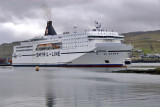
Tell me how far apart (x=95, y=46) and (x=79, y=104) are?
5641cm

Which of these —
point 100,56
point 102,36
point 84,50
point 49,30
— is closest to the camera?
point 100,56

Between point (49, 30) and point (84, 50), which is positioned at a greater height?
point (49, 30)

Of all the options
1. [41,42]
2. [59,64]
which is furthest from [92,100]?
[41,42]

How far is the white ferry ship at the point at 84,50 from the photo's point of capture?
7644 cm

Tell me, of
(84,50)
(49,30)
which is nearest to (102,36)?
(84,50)

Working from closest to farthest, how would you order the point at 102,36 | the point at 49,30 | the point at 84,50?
the point at 84,50 < the point at 102,36 < the point at 49,30

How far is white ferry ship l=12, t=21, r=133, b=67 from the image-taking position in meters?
76.4

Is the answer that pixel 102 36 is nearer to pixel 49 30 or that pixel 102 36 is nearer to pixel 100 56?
pixel 100 56

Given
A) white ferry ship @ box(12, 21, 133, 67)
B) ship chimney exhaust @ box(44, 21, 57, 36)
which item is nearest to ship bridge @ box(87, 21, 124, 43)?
white ferry ship @ box(12, 21, 133, 67)

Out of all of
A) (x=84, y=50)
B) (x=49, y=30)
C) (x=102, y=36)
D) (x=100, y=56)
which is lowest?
(x=100, y=56)

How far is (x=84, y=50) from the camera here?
3081 inches

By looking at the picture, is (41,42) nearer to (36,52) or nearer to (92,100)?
(36,52)

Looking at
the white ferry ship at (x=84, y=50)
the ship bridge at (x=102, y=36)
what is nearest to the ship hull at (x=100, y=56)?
the white ferry ship at (x=84, y=50)

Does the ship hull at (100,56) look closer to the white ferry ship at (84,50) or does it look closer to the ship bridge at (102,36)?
the white ferry ship at (84,50)
